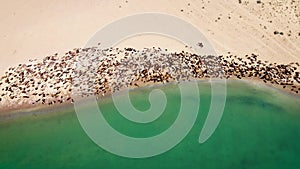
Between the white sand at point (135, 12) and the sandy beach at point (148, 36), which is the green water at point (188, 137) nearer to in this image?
the sandy beach at point (148, 36)

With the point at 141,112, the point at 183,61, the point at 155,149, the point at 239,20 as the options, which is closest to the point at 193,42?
the point at 183,61

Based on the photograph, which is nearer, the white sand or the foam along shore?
the foam along shore

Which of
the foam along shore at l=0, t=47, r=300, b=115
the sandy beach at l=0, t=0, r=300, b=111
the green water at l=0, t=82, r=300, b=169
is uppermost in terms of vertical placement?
the sandy beach at l=0, t=0, r=300, b=111

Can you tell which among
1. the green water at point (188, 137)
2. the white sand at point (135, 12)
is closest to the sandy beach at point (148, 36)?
the white sand at point (135, 12)

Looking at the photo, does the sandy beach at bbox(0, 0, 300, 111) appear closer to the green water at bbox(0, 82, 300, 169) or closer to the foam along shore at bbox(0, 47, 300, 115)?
the foam along shore at bbox(0, 47, 300, 115)

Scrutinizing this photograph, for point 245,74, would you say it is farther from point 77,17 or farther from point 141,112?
point 77,17

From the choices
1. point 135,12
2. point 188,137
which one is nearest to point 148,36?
point 135,12

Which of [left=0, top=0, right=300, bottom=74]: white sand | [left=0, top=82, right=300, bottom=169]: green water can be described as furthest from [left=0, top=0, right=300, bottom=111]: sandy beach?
[left=0, top=82, right=300, bottom=169]: green water
